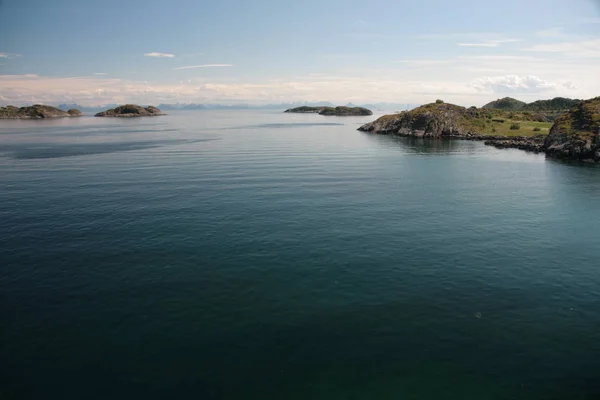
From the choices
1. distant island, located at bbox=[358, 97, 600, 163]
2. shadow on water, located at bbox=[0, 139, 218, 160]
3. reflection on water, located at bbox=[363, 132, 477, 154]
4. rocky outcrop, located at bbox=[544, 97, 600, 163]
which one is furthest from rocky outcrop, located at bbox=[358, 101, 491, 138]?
shadow on water, located at bbox=[0, 139, 218, 160]

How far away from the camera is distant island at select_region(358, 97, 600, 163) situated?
368ft

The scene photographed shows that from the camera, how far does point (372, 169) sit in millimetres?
94750

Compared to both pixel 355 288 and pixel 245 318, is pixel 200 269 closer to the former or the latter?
pixel 245 318

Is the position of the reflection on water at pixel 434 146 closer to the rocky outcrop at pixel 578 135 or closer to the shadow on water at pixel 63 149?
the rocky outcrop at pixel 578 135

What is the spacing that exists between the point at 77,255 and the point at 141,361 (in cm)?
2249

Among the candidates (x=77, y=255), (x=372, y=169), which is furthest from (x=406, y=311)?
(x=372, y=169)

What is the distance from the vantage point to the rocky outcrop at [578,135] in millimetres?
108125

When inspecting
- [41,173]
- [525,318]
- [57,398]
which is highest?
[41,173]

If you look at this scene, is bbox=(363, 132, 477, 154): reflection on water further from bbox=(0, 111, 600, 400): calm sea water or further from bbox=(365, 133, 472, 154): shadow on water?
bbox=(0, 111, 600, 400): calm sea water

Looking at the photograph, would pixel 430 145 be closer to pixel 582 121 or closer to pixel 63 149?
Result: pixel 582 121

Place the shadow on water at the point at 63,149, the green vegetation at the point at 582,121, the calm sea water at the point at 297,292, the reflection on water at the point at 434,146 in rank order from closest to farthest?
1. the calm sea water at the point at 297,292
2. the green vegetation at the point at 582,121
3. the shadow on water at the point at 63,149
4. the reflection on water at the point at 434,146

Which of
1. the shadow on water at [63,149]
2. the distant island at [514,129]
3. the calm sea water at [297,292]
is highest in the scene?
the distant island at [514,129]

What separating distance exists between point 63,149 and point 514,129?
185m

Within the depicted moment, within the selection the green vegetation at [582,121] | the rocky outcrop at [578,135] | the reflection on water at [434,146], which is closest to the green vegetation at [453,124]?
the reflection on water at [434,146]
